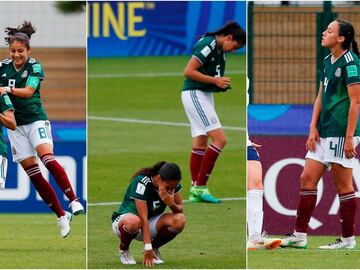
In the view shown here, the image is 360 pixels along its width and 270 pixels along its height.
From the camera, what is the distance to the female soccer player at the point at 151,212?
27.1 feet

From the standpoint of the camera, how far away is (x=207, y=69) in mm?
11359

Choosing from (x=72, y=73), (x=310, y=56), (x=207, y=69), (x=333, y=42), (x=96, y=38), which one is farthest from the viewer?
(x=96, y=38)

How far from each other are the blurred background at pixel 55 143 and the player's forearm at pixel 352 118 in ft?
7.09

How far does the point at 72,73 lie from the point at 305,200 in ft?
34.2

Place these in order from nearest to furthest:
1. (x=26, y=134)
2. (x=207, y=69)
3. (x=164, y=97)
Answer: (x=26, y=134)
(x=207, y=69)
(x=164, y=97)

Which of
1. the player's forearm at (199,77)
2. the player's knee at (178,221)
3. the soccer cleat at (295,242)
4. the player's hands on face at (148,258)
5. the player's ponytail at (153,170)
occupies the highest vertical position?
the player's forearm at (199,77)

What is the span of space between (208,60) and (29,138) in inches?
79.3

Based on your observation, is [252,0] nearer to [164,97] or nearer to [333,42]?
[333,42]

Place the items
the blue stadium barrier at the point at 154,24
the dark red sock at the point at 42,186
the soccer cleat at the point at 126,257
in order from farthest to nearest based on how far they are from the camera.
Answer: the blue stadium barrier at the point at 154,24
the dark red sock at the point at 42,186
the soccer cleat at the point at 126,257

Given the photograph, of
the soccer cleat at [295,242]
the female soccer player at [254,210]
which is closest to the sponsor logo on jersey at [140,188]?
the female soccer player at [254,210]

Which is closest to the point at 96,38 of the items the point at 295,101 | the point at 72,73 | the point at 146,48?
the point at 146,48

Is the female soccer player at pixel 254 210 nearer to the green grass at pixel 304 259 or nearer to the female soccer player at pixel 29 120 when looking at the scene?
the green grass at pixel 304 259

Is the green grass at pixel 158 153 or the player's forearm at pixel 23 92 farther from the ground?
the player's forearm at pixel 23 92

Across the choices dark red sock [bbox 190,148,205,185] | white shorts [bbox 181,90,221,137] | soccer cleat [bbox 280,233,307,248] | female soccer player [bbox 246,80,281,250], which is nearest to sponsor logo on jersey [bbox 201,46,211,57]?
white shorts [bbox 181,90,221,137]
